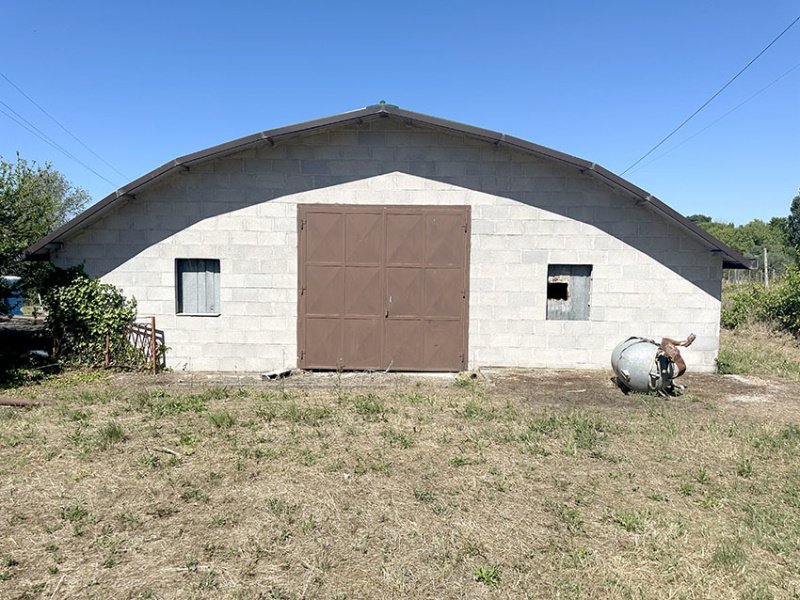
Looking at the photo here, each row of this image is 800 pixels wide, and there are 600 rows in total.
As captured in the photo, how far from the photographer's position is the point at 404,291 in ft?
33.3

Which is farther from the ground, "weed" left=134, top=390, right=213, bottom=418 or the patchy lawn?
"weed" left=134, top=390, right=213, bottom=418

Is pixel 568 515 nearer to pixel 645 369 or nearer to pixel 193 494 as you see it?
pixel 193 494

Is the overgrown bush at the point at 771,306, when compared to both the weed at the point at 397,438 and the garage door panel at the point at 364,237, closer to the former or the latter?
the garage door panel at the point at 364,237

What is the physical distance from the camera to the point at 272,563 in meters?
3.63

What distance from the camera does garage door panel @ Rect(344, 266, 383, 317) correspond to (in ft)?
33.2

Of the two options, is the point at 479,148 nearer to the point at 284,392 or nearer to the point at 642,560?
the point at 284,392

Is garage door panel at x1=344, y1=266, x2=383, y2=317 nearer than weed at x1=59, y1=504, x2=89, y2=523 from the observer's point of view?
No

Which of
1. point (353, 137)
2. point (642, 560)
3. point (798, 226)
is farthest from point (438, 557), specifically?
point (798, 226)

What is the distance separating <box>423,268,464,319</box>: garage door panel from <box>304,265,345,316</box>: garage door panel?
174 cm

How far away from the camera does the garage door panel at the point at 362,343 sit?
10.2 metres

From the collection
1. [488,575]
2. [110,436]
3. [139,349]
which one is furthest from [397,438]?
[139,349]

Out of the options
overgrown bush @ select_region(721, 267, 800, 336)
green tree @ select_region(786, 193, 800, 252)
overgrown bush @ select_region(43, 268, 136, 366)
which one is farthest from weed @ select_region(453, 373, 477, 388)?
green tree @ select_region(786, 193, 800, 252)

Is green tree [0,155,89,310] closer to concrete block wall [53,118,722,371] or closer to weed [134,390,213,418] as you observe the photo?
concrete block wall [53,118,722,371]

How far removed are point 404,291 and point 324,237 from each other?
76.9 inches
